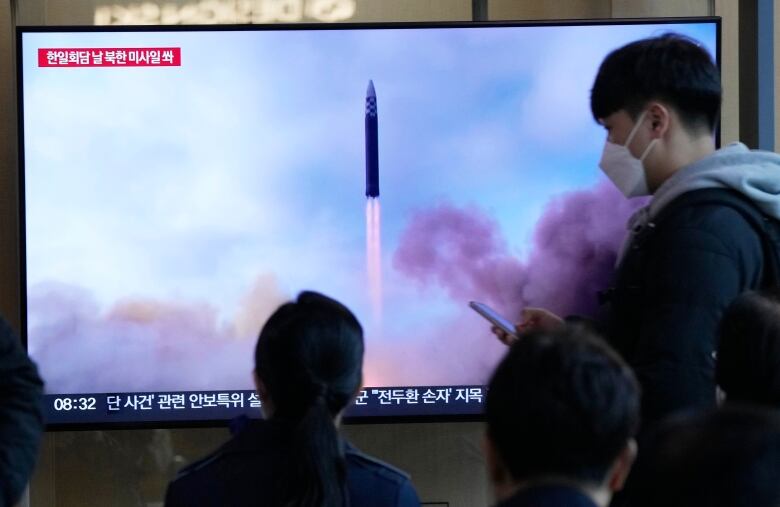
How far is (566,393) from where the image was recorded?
1.27 m

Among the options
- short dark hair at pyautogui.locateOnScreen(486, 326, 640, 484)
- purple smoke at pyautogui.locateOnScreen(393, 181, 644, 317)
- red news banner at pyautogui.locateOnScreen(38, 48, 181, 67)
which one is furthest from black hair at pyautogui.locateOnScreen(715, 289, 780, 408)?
red news banner at pyautogui.locateOnScreen(38, 48, 181, 67)

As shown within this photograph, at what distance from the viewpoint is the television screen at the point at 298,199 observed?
11.2ft

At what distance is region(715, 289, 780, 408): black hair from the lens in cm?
168

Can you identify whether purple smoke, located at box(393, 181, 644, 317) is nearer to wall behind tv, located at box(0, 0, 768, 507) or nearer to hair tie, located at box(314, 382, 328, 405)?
wall behind tv, located at box(0, 0, 768, 507)

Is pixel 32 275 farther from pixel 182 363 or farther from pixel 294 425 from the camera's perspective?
pixel 294 425

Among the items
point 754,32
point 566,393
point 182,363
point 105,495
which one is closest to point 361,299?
point 182,363

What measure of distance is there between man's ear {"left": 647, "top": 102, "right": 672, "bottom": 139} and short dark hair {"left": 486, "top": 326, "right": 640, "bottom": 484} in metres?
1.04

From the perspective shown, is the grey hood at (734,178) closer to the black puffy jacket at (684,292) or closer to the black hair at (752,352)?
the black puffy jacket at (684,292)

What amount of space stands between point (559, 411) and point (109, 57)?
2479 millimetres

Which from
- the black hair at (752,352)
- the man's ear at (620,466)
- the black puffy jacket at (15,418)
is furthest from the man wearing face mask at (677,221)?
the black puffy jacket at (15,418)

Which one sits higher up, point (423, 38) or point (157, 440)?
point (423, 38)

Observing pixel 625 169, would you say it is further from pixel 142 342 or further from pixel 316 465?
pixel 142 342

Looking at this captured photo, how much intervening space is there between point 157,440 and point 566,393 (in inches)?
100

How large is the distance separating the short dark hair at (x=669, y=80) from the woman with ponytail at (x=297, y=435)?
78 cm
